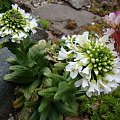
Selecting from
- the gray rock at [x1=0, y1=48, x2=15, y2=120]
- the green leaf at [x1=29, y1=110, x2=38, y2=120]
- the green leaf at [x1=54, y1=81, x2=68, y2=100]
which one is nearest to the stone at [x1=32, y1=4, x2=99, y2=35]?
the gray rock at [x1=0, y1=48, x2=15, y2=120]

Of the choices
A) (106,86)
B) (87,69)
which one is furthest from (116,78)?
(87,69)

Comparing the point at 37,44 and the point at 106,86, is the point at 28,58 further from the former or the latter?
the point at 106,86

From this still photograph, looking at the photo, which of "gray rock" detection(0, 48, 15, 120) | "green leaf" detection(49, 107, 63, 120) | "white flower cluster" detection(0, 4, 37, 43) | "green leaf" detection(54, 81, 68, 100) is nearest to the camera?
"green leaf" detection(54, 81, 68, 100)

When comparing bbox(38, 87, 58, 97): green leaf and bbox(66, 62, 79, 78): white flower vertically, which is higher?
bbox(66, 62, 79, 78): white flower

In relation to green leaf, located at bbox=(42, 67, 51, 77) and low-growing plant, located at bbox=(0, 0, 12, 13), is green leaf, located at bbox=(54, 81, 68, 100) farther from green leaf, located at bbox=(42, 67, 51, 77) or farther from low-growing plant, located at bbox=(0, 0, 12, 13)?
low-growing plant, located at bbox=(0, 0, 12, 13)

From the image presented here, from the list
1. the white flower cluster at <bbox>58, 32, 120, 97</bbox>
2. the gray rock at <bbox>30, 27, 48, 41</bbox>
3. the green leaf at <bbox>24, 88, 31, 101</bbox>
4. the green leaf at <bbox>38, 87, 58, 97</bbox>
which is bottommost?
the green leaf at <bbox>24, 88, 31, 101</bbox>

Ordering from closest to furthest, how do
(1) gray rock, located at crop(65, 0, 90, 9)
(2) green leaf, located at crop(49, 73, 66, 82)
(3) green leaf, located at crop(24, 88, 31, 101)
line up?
1. (2) green leaf, located at crop(49, 73, 66, 82)
2. (3) green leaf, located at crop(24, 88, 31, 101)
3. (1) gray rock, located at crop(65, 0, 90, 9)

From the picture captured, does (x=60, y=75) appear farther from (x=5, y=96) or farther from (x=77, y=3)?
(x=77, y=3)
